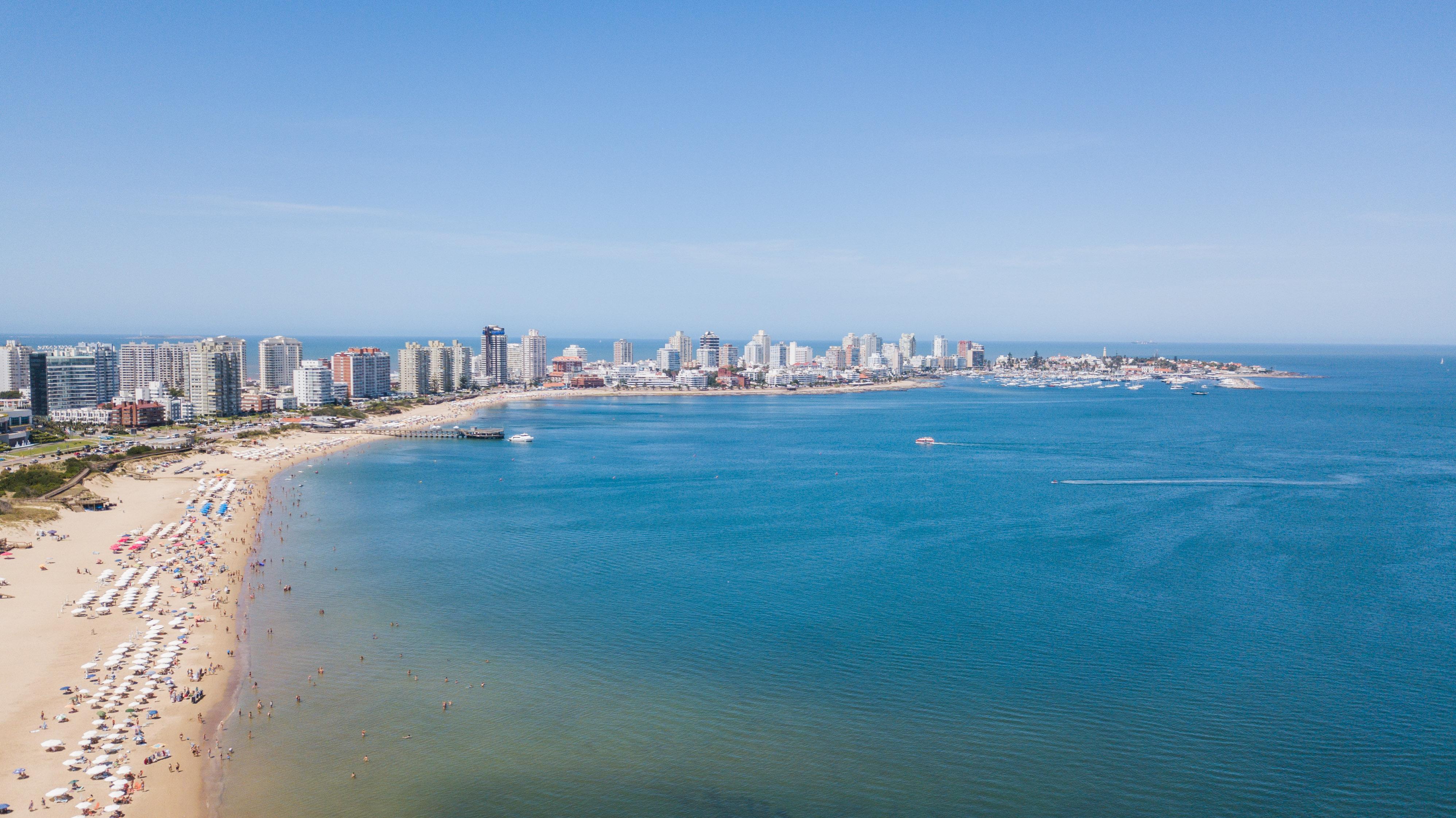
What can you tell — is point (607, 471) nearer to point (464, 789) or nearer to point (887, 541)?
point (887, 541)

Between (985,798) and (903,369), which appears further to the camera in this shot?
(903,369)

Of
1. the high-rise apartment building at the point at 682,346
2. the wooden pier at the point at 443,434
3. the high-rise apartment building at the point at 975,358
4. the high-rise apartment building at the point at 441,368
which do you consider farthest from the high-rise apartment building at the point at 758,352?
the wooden pier at the point at 443,434

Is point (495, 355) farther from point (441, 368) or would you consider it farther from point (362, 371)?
point (362, 371)

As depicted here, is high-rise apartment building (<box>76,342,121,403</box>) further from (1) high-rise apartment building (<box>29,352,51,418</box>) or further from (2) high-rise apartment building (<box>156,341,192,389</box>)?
(2) high-rise apartment building (<box>156,341,192,389</box>)

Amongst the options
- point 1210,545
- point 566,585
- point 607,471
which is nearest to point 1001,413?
point 607,471

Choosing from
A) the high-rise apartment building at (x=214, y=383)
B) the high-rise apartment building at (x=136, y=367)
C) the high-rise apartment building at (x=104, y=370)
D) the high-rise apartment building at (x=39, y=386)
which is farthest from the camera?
the high-rise apartment building at (x=136, y=367)

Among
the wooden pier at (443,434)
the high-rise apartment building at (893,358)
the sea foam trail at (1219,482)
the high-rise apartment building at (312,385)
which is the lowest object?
the sea foam trail at (1219,482)

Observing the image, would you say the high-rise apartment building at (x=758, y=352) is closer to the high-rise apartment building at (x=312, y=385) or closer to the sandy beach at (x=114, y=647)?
the high-rise apartment building at (x=312, y=385)
